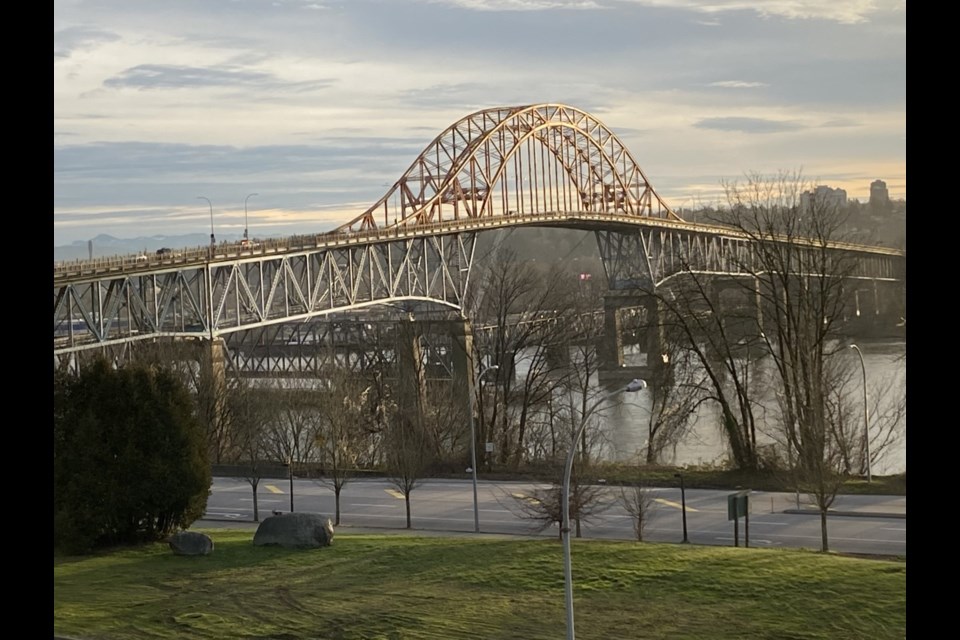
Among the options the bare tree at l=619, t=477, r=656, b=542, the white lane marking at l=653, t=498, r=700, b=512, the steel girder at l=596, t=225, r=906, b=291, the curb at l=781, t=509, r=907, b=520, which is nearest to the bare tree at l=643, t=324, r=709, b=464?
the white lane marking at l=653, t=498, r=700, b=512

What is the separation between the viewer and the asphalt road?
24047 millimetres

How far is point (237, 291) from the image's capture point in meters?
47.5

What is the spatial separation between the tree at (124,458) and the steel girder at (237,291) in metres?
12.8

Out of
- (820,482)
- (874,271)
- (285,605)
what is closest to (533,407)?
(820,482)

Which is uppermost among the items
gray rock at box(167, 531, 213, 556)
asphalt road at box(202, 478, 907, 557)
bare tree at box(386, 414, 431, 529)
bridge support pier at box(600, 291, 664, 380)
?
bridge support pier at box(600, 291, 664, 380)

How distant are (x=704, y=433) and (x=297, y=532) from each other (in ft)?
89.0

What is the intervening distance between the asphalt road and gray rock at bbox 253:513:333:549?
466 centimetres

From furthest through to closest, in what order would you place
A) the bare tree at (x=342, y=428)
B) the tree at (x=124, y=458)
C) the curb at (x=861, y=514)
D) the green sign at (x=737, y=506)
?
1. the bare tree at (x=342, y=428)
2. the curb at (x=861, y=514)
3. the tree at (x=124, y=458)
4. the green sign at (x=737, y=506)

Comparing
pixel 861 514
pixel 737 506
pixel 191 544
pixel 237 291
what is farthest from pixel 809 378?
pixel 237 291

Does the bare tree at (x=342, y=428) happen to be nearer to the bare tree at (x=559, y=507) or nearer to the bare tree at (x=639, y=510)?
the bare tree at (x=559, y=507)

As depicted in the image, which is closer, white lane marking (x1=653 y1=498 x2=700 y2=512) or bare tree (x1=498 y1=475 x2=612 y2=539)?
bare tree (x1=498 y1=475 x2=612 y2=539)

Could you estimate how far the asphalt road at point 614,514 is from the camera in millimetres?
24047


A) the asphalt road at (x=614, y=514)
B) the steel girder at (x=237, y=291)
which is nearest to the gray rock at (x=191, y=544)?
the asphalt road at (x=614, y=514)

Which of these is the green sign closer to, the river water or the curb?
the curb
